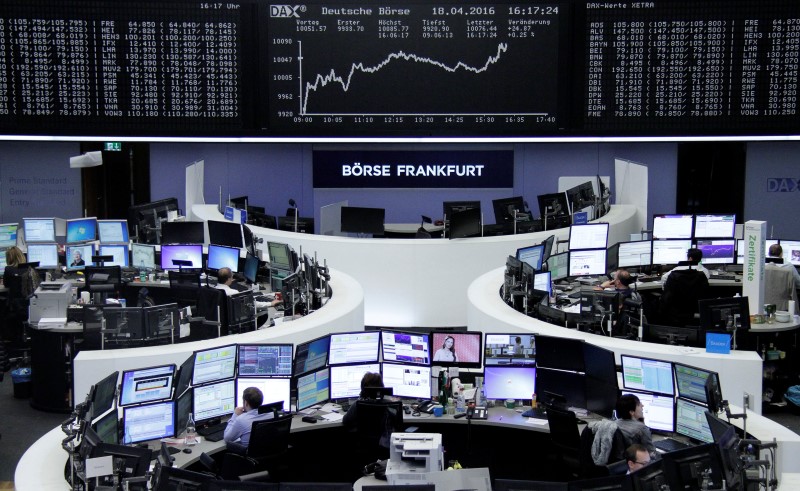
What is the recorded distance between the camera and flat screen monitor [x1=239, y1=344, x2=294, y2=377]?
27.7 ft

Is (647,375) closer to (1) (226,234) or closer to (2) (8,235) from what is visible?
(1) (226,234)

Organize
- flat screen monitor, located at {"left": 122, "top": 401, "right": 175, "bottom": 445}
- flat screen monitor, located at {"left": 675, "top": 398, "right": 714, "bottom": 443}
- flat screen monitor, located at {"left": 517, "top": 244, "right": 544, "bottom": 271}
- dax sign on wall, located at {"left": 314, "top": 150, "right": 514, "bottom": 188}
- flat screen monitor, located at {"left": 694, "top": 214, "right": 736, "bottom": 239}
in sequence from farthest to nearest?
dax sign on wall, located at {"left": 314, "top": 150, "right": 514, "bottom": 188} < flat screen monitor, located at {"left": 694, "top": 214, "right": 736, "bottom": 239} < flat screen monitor, located at {"left": 517, "top": 244, "right": 544, "bottom": 271} < flat screen monitor, located at {"left": 122, "top": 401, "right": 175, "bottom": 445} < flat screen monitor, located at {"left": 675, "top": 398, "right": 714, "bottom": 443}

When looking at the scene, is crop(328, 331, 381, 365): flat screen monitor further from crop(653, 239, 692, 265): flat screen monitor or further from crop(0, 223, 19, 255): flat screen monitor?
crop(0, 223, 19, 255): flat screen monitor

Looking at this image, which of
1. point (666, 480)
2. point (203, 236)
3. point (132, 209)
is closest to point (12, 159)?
point (132, 209)

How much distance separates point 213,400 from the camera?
8.30 m

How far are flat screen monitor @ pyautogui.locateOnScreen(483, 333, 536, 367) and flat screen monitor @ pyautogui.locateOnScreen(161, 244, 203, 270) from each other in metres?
5.52

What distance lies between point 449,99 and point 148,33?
3.53 m

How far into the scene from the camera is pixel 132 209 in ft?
47.2

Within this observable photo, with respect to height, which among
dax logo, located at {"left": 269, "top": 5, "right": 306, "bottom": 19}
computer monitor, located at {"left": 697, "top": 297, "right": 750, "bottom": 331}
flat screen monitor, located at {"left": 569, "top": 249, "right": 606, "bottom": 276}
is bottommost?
computer monitor, located at {"left": 697, "top": 297, "right": 750, "bottom": 331}

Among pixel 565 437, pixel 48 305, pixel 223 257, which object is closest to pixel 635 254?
pixel 223 257

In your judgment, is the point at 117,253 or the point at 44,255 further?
the point at 44,255

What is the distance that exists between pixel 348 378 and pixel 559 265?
4.47 m

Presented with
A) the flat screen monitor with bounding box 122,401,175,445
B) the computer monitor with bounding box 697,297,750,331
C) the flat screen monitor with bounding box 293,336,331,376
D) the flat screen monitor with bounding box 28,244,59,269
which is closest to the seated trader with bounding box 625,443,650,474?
the flat screen monitor with bounding box 293,336,331,376

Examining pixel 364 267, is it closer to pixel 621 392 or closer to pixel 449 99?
pixel 449 99
